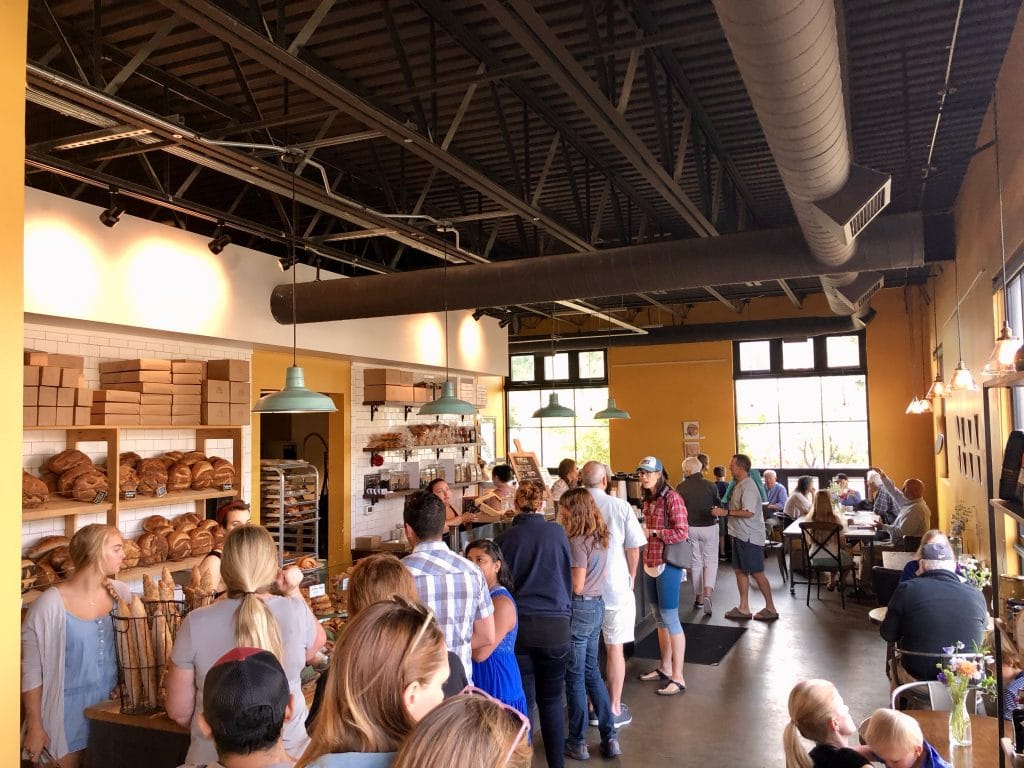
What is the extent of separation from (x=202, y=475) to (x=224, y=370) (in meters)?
1.04

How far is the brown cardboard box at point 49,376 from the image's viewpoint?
19.0 feet

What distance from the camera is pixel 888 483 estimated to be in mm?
12094

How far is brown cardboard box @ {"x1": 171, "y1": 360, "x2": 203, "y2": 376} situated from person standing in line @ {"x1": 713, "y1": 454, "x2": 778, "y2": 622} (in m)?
5.61

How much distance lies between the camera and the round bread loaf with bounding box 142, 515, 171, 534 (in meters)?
6.84

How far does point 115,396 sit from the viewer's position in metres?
6.40

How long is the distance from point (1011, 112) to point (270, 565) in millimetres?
5229

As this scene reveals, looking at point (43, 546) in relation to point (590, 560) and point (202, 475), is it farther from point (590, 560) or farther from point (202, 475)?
point (590, 560)

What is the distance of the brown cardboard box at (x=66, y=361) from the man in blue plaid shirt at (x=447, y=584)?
392 centimetres

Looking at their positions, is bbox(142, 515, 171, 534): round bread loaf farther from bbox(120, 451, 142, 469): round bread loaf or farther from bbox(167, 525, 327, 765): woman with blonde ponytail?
bbox(167, 525, 327, 765): woman with blonde ponytail

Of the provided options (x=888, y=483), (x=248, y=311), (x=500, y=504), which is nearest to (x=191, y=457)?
(x=248, y=311)

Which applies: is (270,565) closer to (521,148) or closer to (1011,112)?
(521,148)

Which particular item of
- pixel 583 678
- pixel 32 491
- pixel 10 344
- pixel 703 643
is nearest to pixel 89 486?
pixel 32 491

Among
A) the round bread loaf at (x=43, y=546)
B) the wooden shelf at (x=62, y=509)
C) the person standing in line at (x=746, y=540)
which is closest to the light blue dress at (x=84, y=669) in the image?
the wooden shelf at (x=62, y=509)

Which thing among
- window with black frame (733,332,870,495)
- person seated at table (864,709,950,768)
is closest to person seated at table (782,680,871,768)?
Answer: person seated at table (864,709,950,768)
